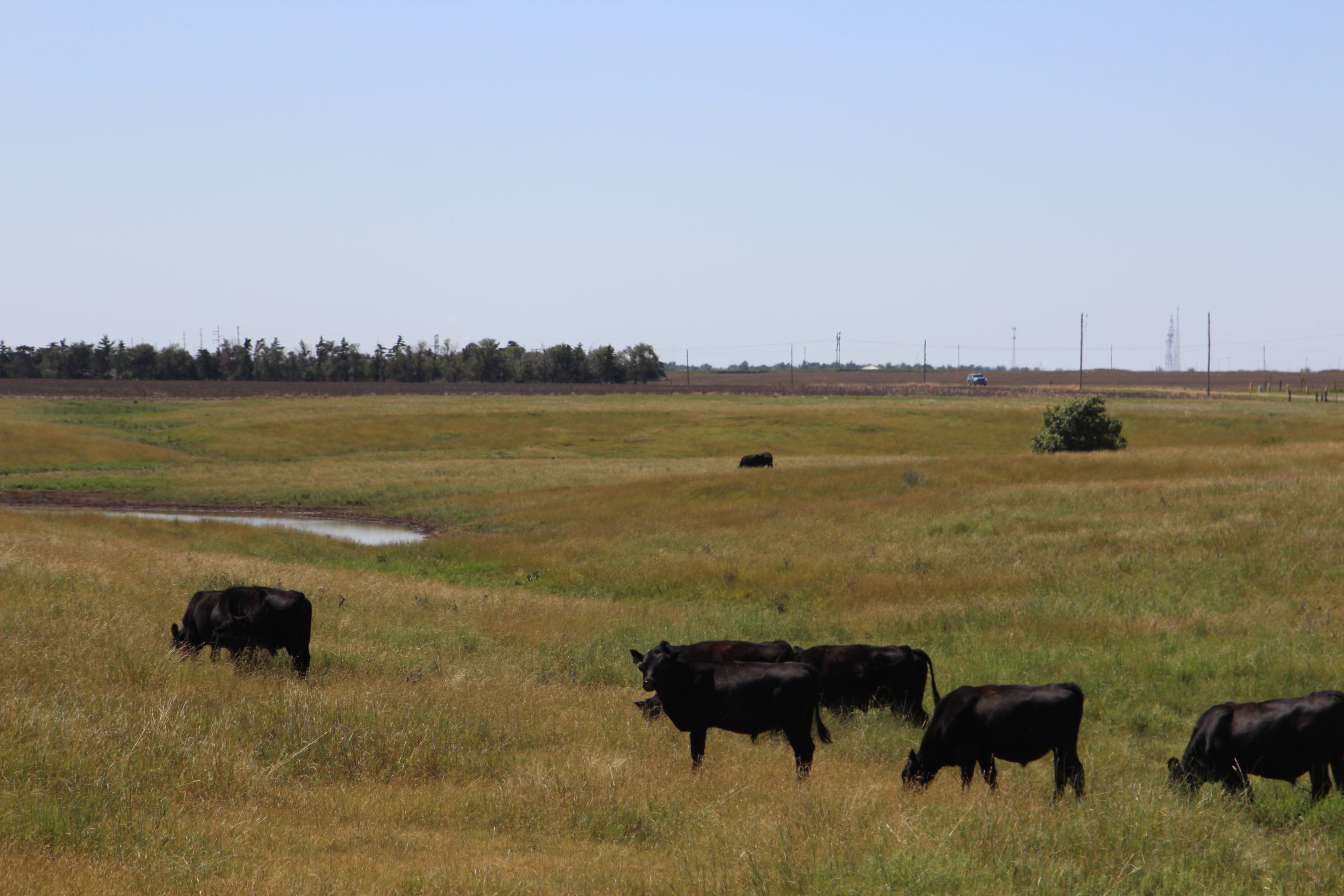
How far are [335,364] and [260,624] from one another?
17706 centimetres

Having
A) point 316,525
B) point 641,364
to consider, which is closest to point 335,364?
point 641,364

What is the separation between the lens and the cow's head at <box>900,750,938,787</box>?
9633 mm

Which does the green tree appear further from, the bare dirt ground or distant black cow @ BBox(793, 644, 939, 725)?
distant black cow @ BBox(793, 644, 939, 725)

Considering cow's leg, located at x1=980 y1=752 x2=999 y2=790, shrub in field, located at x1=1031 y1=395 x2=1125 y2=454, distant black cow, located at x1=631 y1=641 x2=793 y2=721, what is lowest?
cow's leg, located at x1=980 y1=752 x2=999 y2=790

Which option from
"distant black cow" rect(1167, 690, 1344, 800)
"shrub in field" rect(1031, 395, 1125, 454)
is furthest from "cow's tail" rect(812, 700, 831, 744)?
"shrub in field" rect(1031, 395, 1125, 454)

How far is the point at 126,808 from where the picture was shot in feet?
24.1

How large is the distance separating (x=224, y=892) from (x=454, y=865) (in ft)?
4.72

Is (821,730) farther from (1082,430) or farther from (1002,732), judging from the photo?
(1082,430)

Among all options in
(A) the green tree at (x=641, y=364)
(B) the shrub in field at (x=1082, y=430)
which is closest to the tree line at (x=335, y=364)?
(A) the green tree at (x=641, y=364)

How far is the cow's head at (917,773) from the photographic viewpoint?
9.63 metres

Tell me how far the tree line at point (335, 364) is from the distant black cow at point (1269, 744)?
553 feet

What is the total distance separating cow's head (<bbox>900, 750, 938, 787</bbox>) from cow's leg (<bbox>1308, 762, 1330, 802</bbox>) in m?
3.46

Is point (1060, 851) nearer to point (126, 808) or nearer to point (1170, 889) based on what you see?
point (1170, 889)

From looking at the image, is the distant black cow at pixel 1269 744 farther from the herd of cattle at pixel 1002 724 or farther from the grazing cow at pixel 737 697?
the grazing cow at pixel 737 697
